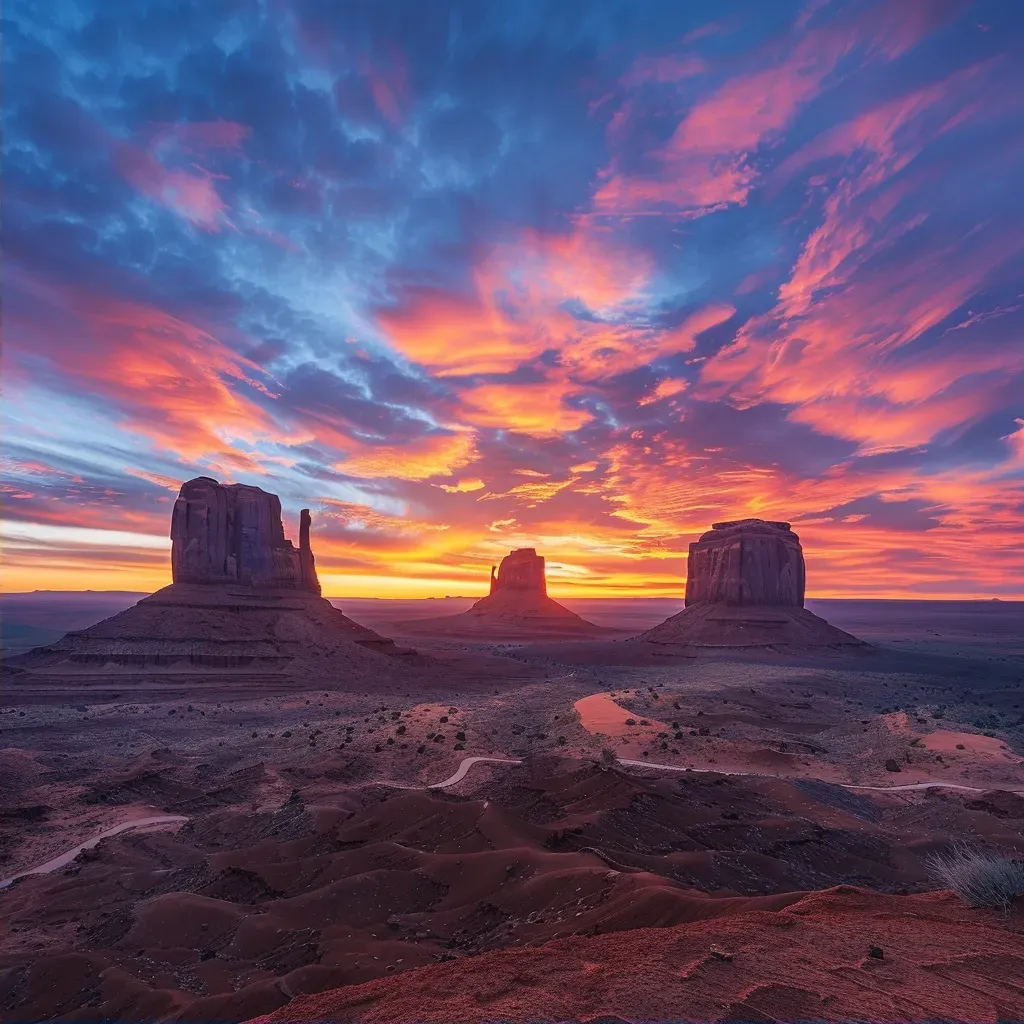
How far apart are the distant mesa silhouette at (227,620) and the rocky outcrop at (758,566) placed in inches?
2298

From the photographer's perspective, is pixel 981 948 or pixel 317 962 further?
pixel 317 962

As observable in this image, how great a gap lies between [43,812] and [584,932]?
2281cm

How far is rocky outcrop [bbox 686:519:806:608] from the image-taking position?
325ft

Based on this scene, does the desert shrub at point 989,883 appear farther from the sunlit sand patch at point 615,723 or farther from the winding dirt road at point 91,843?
the winding dirt road at point 91,843

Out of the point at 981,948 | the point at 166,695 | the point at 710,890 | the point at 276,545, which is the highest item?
the point at 276,545

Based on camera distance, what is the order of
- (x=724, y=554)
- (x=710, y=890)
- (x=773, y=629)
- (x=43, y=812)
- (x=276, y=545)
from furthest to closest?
(x=724, y=554) < (x=773, y=629) < (x=276, y=545) < (x=43, y=812) < (x=710, y=890)

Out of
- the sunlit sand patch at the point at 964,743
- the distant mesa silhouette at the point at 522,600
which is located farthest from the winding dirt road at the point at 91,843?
the distant mesa silhouette at the point at 522,600

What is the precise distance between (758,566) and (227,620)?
82.1 metres

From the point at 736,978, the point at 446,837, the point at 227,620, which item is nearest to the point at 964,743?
the point at 446,837

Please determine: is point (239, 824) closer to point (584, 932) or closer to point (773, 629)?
point (584, 932)

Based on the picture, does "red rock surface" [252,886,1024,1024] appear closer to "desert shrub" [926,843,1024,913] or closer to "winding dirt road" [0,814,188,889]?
"desert shrub" [926,843,1024,913]

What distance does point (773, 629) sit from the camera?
3593 inches

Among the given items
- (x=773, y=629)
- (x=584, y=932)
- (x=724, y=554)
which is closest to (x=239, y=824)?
(x=584, y=932)

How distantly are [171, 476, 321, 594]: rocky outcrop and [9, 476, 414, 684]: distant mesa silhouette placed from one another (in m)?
0.13
